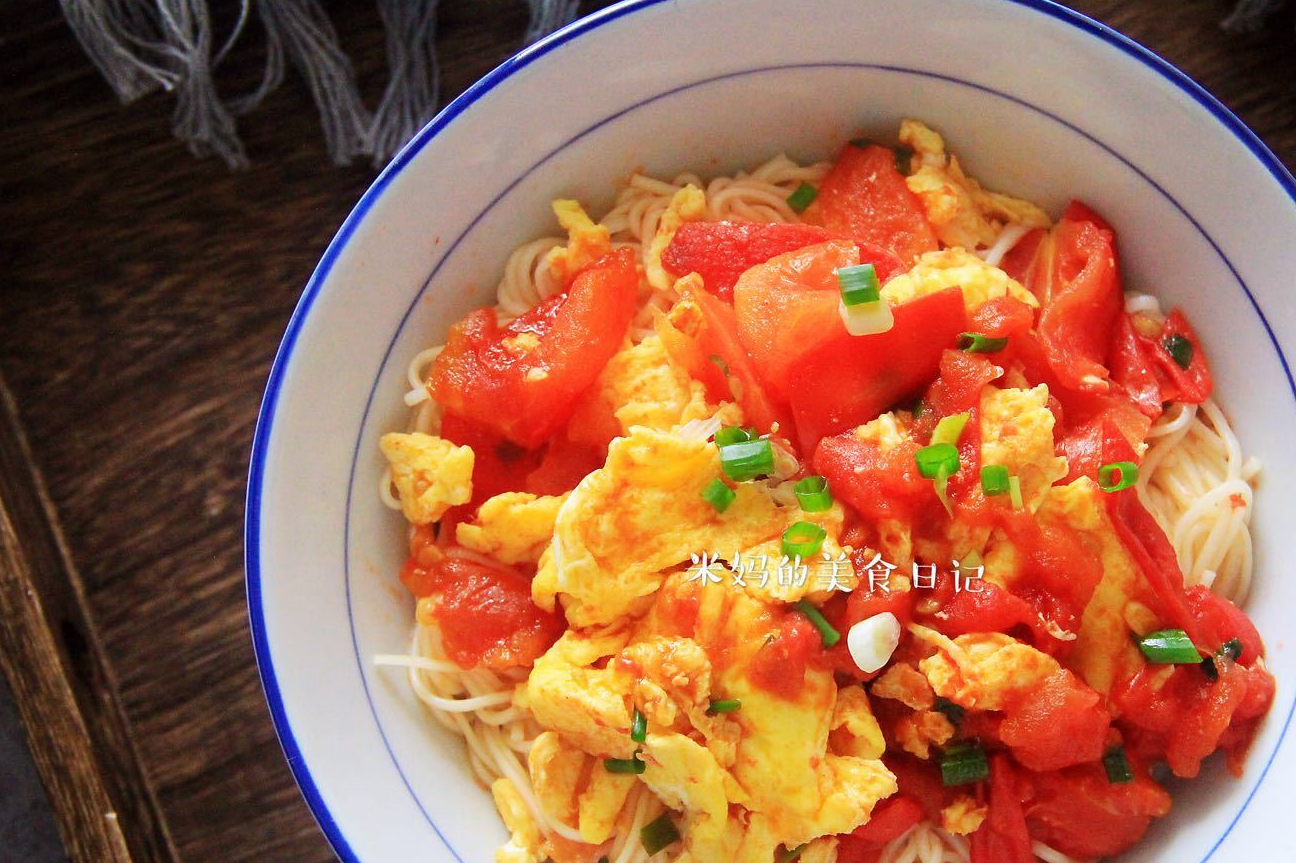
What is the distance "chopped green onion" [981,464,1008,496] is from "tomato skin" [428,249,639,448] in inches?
36.6

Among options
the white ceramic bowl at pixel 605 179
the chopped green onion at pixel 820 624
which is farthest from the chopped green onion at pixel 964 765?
the white ceramic bowl at pixel 605 179

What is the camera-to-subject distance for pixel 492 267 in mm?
2605

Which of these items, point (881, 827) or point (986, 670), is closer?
point (986, 670)

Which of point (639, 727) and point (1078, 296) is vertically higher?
point (1078, 296)

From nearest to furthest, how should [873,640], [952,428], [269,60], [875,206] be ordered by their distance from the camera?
[873,640]
[952,428]
[875,206]
[269,60]

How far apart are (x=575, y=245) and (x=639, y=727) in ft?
3.87

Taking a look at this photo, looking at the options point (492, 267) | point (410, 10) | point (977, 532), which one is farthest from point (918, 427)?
point (410, 10)

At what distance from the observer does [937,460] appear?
2.14m

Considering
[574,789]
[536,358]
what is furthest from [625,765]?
[536,358]

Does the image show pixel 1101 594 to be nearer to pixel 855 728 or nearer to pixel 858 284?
pixel 855 728

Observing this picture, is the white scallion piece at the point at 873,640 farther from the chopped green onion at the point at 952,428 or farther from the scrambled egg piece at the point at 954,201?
the scrambled egg piece at the point at 954,201

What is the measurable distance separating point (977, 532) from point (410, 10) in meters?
2.02

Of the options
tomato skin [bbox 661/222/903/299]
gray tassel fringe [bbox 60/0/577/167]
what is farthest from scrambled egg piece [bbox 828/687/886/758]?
gray tassel fringe [bbox 60/0/577/167]

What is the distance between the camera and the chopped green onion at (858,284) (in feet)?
7.16
